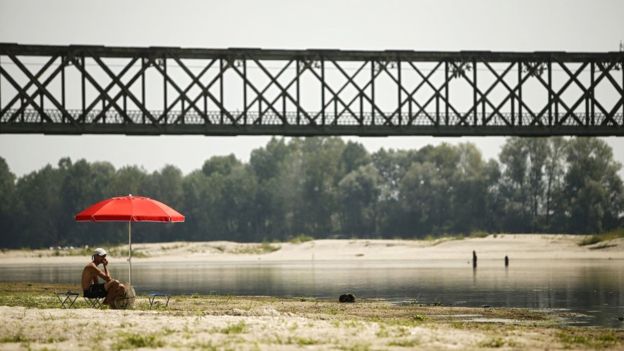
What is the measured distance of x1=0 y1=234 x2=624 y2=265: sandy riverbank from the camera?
349ft

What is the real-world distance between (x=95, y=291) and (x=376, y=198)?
511ft

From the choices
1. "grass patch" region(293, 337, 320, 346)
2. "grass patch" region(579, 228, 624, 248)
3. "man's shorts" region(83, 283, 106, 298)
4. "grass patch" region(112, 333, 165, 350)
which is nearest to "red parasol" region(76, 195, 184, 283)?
"man's shorts" region(83, 283, 106, 298)

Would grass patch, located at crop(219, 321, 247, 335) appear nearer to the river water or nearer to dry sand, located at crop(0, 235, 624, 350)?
dry sand, located at crop(0, 235, 624, 350)

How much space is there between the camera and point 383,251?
125062mm

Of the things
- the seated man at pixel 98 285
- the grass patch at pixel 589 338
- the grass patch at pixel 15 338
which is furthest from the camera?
the seated man at pixel 98 285

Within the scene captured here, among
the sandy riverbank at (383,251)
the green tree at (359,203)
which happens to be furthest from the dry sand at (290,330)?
the green tree at (359,203)

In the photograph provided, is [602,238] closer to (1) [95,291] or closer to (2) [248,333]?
(1) [95,291]

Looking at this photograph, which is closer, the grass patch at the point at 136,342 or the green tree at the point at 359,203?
the grass patch at the point at 136,342

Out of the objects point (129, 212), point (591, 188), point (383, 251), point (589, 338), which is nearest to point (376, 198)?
A: point (591, 188)

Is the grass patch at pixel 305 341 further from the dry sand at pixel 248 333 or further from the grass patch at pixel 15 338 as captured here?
the grass patch at pixel 15 338

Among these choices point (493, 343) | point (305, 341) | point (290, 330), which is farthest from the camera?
point (290, 330)

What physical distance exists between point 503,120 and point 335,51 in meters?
11.4

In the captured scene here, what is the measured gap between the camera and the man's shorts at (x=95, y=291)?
97.5 ft

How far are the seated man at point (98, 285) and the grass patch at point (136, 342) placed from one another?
6.50 m
